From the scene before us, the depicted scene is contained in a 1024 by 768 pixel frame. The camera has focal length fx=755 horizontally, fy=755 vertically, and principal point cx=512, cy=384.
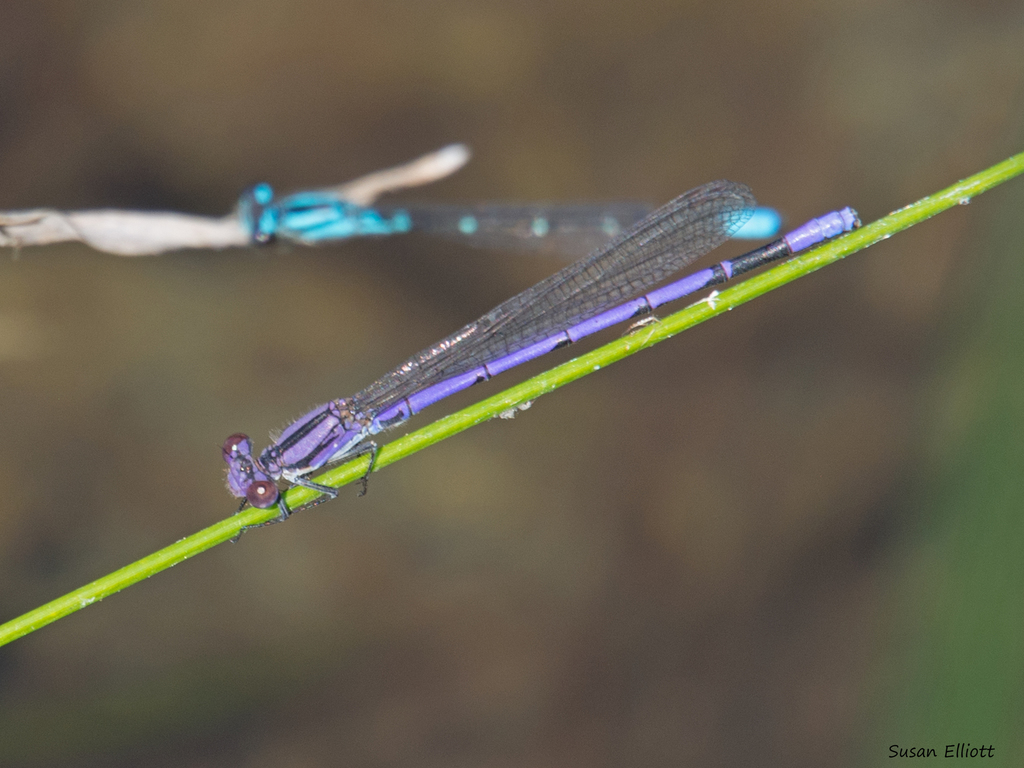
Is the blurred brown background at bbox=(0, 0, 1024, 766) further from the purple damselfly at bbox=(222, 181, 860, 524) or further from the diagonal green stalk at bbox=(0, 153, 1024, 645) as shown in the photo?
the diagonal green stalk at bbox=(0, 153, 1024, 645)

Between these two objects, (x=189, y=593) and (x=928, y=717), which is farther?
(x=189, y=593)

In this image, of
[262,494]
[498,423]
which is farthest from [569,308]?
[262,494]

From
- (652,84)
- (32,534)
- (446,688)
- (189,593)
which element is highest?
(652,84)

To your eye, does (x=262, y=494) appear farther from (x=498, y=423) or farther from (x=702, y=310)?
(x=498, y=423)

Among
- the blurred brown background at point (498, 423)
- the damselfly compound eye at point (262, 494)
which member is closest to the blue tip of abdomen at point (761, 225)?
the blurred brown background at point (498, 423)

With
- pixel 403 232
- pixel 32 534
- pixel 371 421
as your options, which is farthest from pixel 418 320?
pixel 32 534

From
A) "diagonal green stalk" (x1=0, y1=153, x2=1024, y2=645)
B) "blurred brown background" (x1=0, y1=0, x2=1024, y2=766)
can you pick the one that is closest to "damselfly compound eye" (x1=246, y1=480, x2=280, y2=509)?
"diagonal green stalk" (x1=0, y1=153, x2=1024, y2=645)

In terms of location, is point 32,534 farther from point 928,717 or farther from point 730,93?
point 730,93
